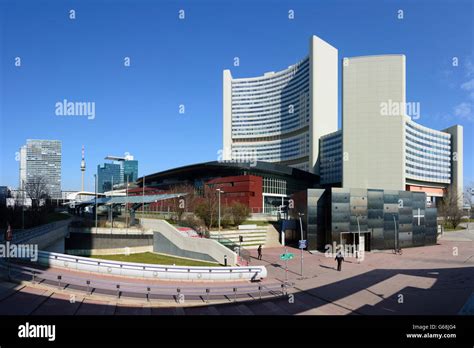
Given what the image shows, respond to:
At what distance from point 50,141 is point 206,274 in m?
185

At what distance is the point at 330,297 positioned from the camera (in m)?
12.8

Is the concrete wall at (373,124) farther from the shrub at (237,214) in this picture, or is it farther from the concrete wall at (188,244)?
the concrete wall at (188,244)

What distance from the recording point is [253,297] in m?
12.7

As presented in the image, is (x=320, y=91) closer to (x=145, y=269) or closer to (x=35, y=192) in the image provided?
(x=35, y=192)

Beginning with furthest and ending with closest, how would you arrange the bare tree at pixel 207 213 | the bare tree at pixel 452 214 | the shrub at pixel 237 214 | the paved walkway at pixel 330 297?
the bare tree at pixel 452 214 < the shrub at pixel 237 214 < the bare tree at pixel 207 213 < the paved walkway at pixel 330 297

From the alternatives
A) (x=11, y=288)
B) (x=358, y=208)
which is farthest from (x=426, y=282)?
(x=11, y=288)

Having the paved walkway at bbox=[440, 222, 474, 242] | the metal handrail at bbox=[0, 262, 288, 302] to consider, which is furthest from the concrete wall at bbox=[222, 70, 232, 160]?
the metal handrail at bbox=[0, 262, 288, 302]

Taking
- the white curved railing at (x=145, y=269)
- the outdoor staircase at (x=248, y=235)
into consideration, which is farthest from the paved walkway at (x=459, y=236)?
the white curved railing at (x=145, y=269)

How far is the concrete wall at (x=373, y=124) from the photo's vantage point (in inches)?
3039

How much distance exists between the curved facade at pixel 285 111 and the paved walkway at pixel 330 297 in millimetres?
88774

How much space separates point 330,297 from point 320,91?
105 m

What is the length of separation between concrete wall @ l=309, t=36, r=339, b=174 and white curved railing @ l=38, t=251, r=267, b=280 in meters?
92.8
